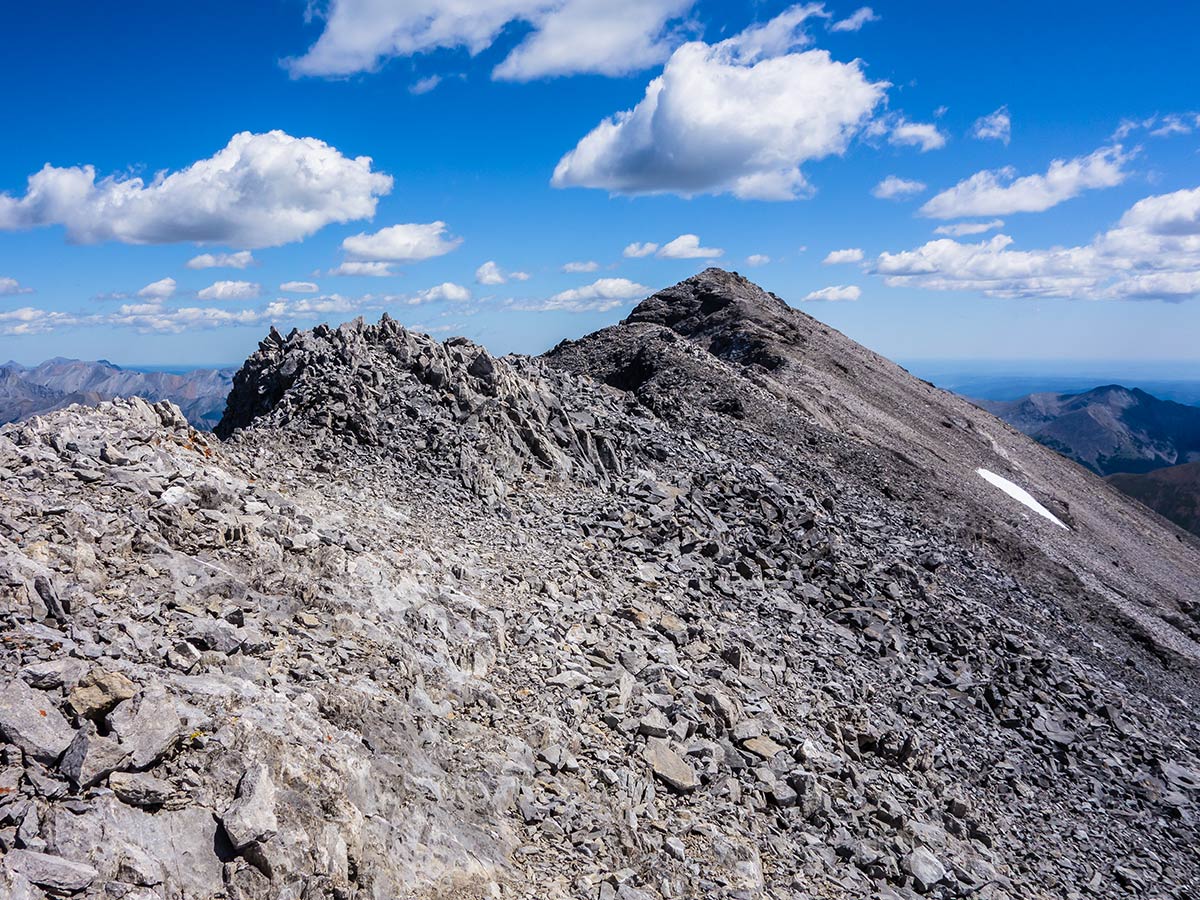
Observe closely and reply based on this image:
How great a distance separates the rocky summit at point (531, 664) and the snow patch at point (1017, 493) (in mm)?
8370

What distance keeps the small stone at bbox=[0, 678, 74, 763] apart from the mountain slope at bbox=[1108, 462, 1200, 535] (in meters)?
218

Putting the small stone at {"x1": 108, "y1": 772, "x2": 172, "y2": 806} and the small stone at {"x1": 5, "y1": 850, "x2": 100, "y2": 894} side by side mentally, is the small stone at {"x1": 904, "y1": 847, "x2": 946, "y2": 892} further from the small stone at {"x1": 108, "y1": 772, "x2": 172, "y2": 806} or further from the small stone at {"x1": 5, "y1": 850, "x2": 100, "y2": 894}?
the small stone at {"x1": 5, "y1": 850, "x2": 100, "y2": 894}

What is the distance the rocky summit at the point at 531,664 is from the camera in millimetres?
8469

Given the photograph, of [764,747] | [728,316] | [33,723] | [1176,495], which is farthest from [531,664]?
[1176,495]

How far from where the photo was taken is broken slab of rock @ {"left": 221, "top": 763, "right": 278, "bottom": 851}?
7.79 metres

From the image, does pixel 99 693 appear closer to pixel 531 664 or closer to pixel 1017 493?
pixel 531 664

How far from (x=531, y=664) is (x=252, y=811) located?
22.4ft

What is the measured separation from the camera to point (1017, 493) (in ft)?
139

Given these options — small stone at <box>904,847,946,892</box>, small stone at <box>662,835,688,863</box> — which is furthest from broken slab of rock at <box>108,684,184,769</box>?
small stone at <box>904,847,946,892</box>

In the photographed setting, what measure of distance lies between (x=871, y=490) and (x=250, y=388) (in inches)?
1005

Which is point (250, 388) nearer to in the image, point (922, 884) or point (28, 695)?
point (28, 695)

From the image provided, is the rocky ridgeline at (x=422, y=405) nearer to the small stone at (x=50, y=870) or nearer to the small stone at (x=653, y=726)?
the small stone at (x=653, y=726)

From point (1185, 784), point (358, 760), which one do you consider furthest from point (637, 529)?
point (1185, 784)

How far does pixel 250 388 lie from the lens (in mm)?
24250
